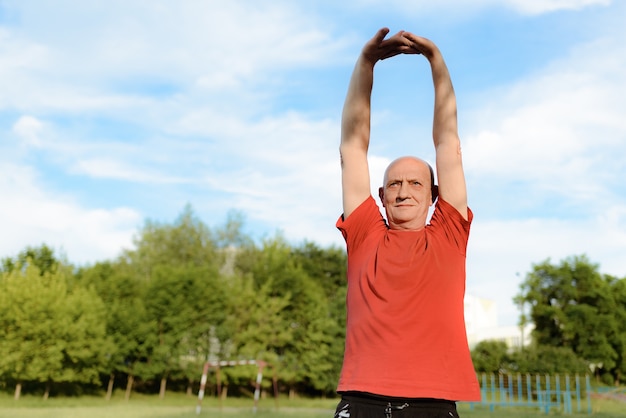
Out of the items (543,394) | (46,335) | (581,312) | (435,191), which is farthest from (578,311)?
(435,191)

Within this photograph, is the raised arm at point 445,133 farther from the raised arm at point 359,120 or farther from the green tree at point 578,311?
the green tree at point 578,311

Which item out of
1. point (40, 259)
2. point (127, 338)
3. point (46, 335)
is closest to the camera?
point (46, 335)

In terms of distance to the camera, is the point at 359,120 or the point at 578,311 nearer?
the point at 359,120

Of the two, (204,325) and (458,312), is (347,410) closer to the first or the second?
(458,312)

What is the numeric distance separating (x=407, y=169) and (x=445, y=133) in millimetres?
219

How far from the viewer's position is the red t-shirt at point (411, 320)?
6.86 feet

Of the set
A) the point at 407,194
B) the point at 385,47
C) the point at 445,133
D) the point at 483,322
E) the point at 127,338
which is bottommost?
the point at 407,194

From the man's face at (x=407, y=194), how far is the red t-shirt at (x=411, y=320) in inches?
2.2

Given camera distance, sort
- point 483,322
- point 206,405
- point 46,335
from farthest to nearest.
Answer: point 483,322, point 206,405, point 46,335

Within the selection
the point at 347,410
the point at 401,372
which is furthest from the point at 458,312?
the point at 347,410

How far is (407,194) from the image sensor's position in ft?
7.55

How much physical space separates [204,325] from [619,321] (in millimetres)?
25876

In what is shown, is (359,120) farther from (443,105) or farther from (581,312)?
(581,312)

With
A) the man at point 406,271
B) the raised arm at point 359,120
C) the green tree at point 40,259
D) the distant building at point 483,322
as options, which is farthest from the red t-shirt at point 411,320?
the distant building at point 483,322
